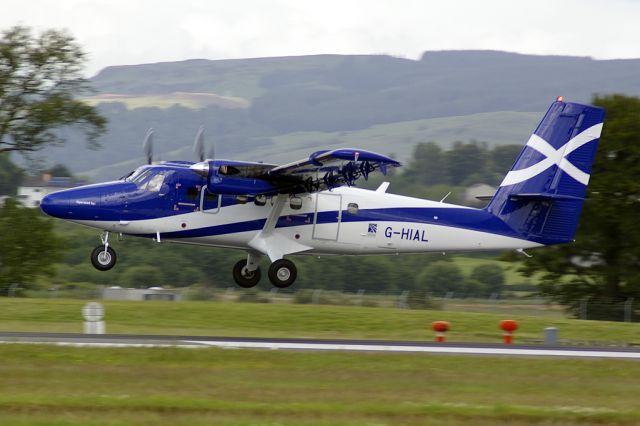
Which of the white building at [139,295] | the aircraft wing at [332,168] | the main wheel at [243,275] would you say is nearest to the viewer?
the aircraft wing at [332,168]

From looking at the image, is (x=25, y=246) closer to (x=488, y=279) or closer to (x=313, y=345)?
(x=313, y=345)

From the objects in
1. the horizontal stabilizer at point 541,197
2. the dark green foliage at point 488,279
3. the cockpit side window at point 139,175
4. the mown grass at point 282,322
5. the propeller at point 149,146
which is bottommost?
the mown grass at point 282,322

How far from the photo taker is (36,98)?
49.3m

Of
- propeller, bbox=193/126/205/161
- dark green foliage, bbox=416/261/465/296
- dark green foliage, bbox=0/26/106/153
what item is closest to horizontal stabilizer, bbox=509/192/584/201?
propeller, bbox=193/126/205/161

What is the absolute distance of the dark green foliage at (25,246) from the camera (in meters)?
48.0

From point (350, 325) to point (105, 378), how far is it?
45.0 ft

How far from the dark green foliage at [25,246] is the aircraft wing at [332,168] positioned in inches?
915

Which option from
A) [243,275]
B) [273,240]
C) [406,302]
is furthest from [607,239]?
[273,240]

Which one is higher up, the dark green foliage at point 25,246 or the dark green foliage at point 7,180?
the dark green foliage at point 7,180

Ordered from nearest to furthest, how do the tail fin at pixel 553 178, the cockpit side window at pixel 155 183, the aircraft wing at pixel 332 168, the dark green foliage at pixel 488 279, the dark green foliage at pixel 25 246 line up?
the aircraft wing at pixel 332 168
the cockpit side window at pixel 155 183
the tail fin at pixel 553 178
the dark green foliage at pixel 25 246
the dark green foliage at pixel 488 279

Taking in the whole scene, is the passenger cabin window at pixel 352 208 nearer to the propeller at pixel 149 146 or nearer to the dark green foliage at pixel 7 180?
the propeller at pixel 149 146

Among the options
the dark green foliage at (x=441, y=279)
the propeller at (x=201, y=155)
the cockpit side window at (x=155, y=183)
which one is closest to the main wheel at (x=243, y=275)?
the propeller at (x=201, y=155)

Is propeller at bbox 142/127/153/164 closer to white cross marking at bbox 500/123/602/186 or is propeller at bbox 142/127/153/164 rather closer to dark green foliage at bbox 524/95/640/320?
white cross marking at bbox 500/123/602/186

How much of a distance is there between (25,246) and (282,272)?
23.0 meters
